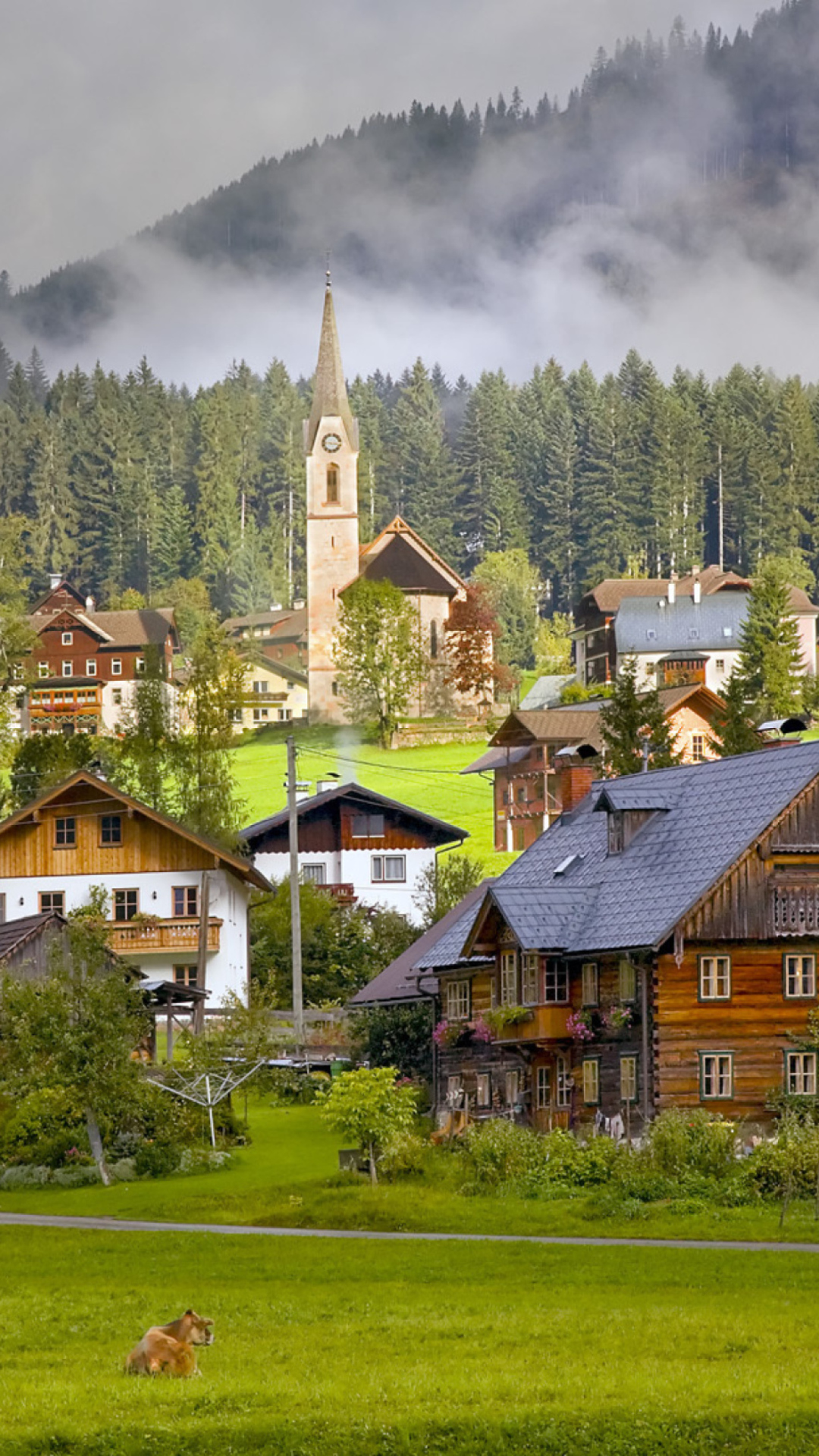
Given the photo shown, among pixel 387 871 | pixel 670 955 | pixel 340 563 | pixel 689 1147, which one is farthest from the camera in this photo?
pixel 340 563

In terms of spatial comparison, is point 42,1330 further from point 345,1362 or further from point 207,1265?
point 207,1265

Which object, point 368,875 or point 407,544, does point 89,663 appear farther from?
point 368,875

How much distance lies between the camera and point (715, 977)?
44.8 meters

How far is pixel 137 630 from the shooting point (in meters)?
185

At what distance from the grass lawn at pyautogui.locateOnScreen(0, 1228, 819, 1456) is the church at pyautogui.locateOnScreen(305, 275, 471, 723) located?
433 feet

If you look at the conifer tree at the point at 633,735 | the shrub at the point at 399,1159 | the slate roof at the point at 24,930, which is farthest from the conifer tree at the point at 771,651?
the shrub at the point at 399,1159

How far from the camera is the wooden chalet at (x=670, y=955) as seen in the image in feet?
146

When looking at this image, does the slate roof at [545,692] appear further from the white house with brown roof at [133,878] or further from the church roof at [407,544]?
the white house with brown roof at [133,878]

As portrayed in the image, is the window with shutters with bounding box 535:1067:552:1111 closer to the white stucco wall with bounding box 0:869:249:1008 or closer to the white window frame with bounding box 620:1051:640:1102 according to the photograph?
the white window frame with bounding box 620:1051:640:1102

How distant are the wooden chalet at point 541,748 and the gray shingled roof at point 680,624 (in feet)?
145

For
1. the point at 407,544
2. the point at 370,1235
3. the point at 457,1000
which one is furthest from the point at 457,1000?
the point at 407,544

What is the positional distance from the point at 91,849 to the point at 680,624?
3587 inches

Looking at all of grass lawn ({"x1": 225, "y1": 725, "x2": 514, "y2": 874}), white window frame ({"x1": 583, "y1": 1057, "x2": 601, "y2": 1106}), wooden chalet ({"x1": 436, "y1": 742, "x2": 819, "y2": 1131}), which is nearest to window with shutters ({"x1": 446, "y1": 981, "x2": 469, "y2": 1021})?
wooden chalet ({"x1": 436, "y1": 742, "x2": 819, "y2": 1131})

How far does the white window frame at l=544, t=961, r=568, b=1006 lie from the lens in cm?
4729
